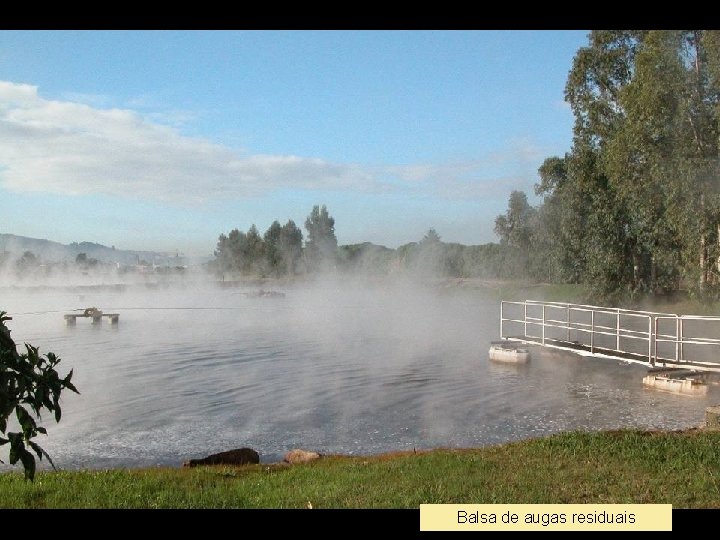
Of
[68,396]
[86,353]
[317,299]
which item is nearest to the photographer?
[68,396]

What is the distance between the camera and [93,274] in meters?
75.3

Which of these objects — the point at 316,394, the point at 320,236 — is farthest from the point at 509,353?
the point at 320,236

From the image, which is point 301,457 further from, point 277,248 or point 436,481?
point 277,248

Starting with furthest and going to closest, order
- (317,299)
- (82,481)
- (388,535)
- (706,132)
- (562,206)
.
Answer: (317,299) < (562,206) < (706,132) < (82,481) < (388,535)

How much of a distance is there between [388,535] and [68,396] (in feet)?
62.0

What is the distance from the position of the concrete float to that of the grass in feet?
24.8

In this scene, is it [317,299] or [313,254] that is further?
[317,299]

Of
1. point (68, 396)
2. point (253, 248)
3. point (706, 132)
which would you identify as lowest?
point (68, 396)

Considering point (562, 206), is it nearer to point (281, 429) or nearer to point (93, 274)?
point (281, 429)

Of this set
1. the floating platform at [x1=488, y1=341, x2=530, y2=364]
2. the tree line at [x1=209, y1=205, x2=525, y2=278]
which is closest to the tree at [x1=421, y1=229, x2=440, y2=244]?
the tree line at [x1=209, y1=205, x2=525, y2=278]

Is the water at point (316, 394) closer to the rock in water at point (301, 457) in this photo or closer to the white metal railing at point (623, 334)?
the white metal railing at point (623, 334)

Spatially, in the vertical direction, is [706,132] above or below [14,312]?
above

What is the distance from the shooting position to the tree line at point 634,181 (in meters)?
27.1
